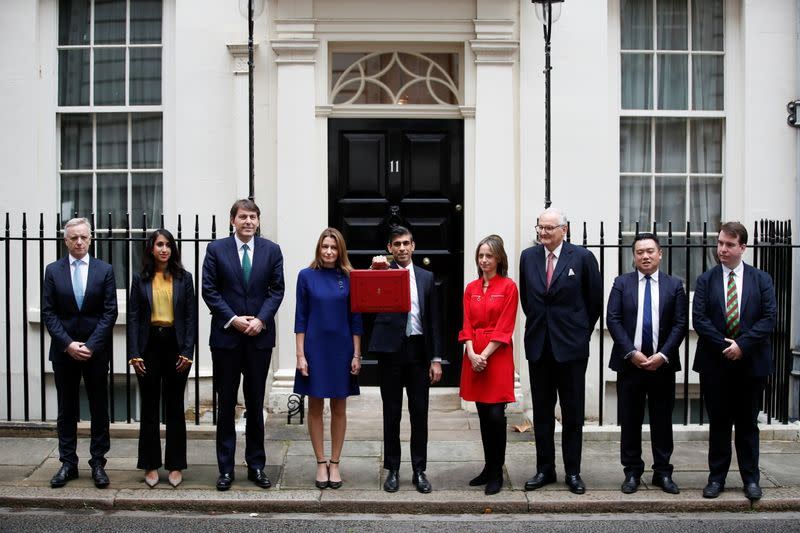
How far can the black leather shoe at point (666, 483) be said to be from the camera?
23.6ft

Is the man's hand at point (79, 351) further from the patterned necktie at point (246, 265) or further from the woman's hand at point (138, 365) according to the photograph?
the patterned necktie at point (246, 265)

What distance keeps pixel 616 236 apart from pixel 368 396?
9.14ft

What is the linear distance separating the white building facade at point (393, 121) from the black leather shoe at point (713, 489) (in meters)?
2.48

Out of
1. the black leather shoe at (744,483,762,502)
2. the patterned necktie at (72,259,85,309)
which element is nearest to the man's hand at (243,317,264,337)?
the patterned necktie at (72,259,85,309)

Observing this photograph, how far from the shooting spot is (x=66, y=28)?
32.7ft

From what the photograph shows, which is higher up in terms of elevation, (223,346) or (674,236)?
(674,236)

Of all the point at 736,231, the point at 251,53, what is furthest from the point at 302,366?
the point at 251,53

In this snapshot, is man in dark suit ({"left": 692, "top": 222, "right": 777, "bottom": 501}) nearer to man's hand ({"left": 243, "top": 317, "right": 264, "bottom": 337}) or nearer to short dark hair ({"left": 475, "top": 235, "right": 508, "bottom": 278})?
short dark hair ({"left": 475, "top": 235, "right": 508, "bottom": 278})

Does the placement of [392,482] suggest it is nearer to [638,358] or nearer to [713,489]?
[638,358]

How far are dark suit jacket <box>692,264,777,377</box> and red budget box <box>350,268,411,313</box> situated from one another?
2040 millimetres

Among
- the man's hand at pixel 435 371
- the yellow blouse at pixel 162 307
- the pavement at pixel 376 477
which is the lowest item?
the pavement at pixel 376 477

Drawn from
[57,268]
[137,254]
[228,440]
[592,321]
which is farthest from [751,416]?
[137,254]

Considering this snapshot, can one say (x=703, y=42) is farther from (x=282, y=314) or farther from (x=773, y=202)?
(x=282, y=314)

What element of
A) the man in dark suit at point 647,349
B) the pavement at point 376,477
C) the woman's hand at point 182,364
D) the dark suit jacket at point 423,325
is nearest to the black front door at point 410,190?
the pavement at point 376,477
